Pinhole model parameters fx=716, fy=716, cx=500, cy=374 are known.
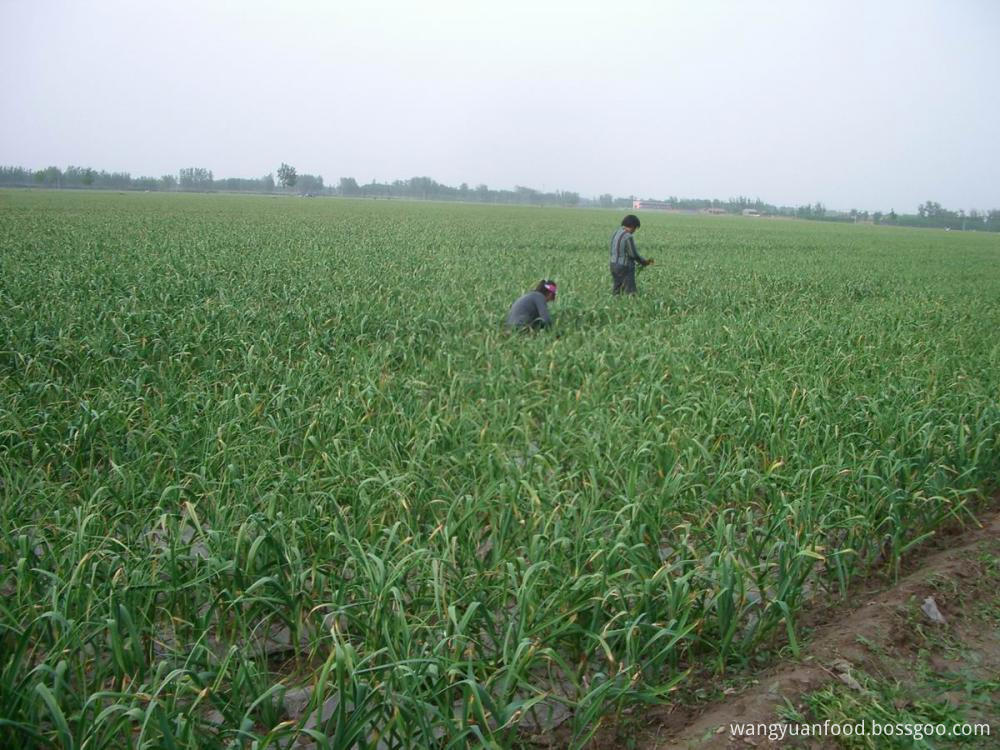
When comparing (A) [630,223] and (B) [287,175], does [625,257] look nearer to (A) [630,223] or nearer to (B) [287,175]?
(A) [630,223]

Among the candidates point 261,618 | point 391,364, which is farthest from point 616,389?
point 261,618

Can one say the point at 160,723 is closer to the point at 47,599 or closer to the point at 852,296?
the point at 47,599

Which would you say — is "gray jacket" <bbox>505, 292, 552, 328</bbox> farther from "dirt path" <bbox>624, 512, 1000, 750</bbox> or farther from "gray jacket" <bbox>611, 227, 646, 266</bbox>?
"dirt path" <bbox>624, 512, 1000, 750</bbox>

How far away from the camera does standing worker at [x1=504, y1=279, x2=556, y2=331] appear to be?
28.8ft

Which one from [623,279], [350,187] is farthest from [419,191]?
[623,279]

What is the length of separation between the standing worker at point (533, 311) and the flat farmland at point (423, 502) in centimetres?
27

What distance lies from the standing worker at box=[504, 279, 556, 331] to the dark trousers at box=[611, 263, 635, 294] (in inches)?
126

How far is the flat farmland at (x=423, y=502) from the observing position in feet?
8.14

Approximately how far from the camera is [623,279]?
39.5 ft

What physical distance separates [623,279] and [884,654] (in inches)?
372

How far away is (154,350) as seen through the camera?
22.6 feet

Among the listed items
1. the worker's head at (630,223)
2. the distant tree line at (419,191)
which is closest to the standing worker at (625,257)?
A: the worker's head at (630,223)

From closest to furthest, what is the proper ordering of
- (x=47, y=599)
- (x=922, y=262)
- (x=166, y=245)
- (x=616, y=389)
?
(x=47, y=599) → (x=616, y=389) → (x=166, y=245) → (x=922, y=262)

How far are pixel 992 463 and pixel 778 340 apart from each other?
11.0 feet
